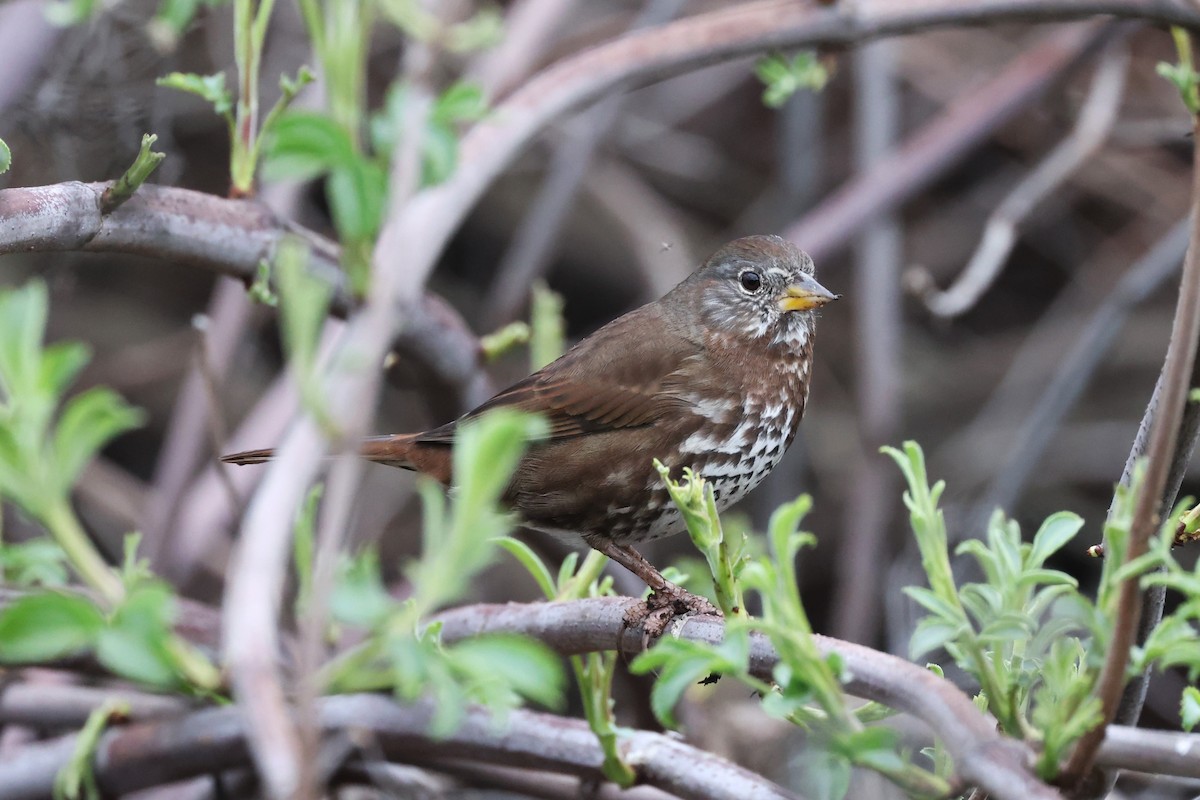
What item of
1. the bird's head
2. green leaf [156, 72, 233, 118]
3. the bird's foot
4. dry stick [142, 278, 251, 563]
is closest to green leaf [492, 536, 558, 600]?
the bird's foot

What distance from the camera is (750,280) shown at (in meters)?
2.76

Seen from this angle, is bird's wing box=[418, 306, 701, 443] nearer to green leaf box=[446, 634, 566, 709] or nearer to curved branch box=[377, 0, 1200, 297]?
curved branch box=[377, 0, 1200, 297]

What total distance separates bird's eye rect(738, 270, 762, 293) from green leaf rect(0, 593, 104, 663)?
2.09 m

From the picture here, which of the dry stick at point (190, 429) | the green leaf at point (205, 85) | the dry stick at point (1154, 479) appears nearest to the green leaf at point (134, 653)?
the dry stick at point (1154, 479)

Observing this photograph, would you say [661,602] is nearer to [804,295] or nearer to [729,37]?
[804,295]

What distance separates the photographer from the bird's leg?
1.81 meters

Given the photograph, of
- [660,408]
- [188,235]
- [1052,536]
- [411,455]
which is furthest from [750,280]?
[1052,536]

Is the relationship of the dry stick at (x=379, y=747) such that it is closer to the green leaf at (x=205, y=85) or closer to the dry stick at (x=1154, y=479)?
the dry stick at (x=1154, y=479)

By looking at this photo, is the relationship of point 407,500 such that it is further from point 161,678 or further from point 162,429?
point 161,678

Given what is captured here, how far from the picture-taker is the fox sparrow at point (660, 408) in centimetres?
240

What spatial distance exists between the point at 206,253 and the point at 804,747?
5.60 feet

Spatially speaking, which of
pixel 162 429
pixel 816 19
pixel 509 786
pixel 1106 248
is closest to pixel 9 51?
pixel 816 19

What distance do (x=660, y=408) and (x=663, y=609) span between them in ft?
2.13

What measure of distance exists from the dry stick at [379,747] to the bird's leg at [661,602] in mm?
157
